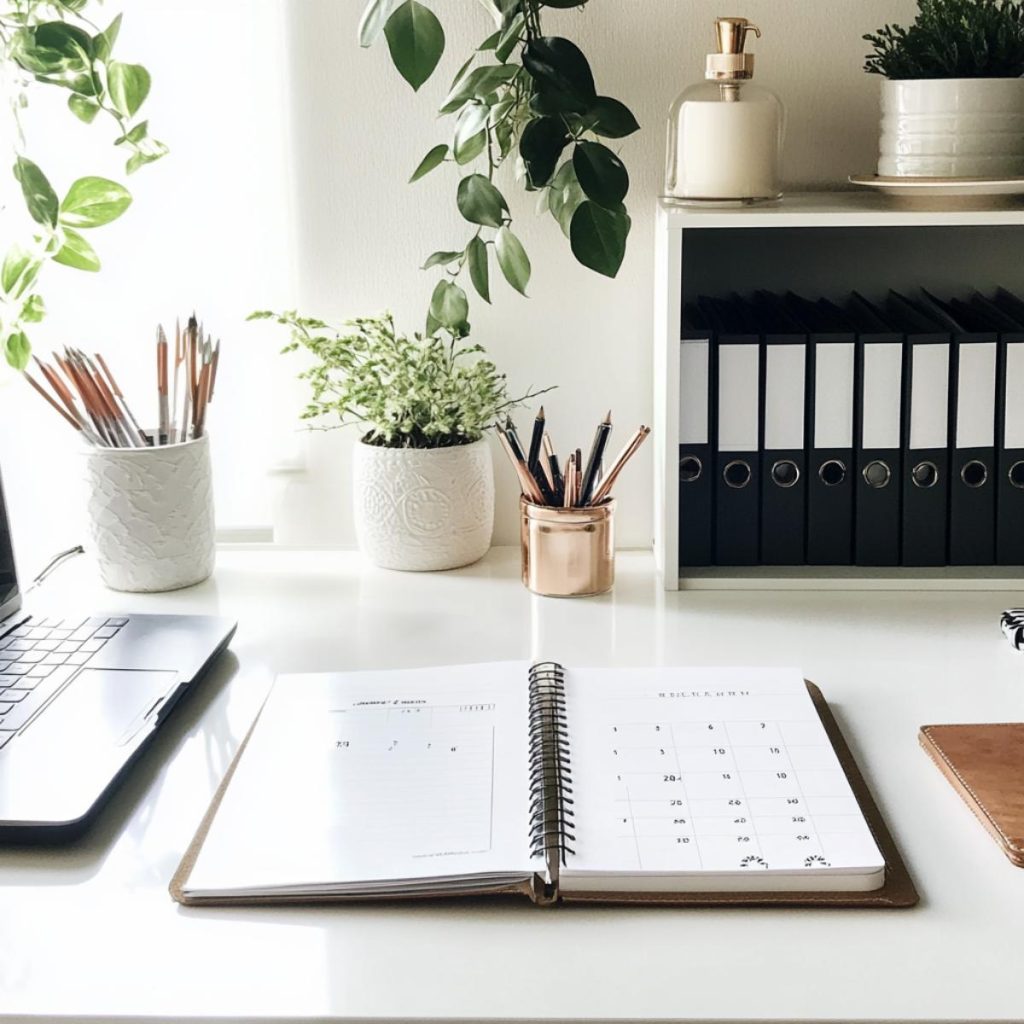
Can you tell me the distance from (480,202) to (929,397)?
1.53ft

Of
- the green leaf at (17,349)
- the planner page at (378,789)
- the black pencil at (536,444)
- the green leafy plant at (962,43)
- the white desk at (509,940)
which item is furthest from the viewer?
the green leaf at (17,349)

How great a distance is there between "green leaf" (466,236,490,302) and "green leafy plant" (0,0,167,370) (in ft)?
1.15

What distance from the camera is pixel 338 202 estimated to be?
140 centimetres

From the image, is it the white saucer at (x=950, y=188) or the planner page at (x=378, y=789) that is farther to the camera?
the white saucer at (x=950, y=188)

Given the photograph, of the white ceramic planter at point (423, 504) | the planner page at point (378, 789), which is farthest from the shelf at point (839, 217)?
the planner page at point (378, 789)

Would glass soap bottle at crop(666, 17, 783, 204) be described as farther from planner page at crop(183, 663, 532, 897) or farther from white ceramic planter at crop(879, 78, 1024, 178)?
planner page at crop(183, 663, 532, 897)

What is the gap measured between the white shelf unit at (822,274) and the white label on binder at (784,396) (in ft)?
0.32

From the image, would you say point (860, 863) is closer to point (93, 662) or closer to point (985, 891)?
point (985, 891)

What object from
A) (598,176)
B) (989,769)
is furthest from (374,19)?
(989,769)

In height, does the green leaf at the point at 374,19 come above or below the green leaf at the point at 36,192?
above

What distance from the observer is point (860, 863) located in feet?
A: 2.55

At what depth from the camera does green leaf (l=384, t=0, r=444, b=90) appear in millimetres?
1180

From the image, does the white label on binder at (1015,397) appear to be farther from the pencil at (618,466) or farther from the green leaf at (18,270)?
the green leaf at (18,270)

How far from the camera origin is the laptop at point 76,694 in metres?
0.86
